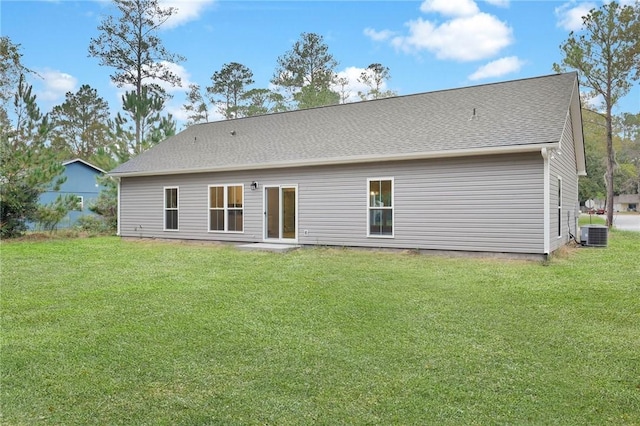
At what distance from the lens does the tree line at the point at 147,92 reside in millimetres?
13859

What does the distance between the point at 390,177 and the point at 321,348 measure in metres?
7.12

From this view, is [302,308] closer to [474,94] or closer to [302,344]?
[302,344]

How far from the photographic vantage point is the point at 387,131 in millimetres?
11453

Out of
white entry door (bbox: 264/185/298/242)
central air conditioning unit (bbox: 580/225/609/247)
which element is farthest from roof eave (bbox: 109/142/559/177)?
central air conditioning unit (bbox: 580/225/609/247)

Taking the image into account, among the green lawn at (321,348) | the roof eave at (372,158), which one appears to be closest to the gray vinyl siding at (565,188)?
the roof eave at (372,158)

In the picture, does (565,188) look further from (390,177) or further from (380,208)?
(380,208)

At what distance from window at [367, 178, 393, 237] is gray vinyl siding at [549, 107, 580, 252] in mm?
3471

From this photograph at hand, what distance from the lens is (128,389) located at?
3025 mm

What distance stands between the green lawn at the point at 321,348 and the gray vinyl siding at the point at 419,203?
2.01 meters

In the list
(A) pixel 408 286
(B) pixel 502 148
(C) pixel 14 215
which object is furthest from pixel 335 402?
(C) pixel 14 215

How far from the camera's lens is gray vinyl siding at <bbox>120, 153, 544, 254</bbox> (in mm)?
8969

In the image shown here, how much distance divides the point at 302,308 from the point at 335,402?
2.36 metres

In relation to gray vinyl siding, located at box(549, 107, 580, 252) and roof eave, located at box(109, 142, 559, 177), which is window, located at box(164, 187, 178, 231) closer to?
roof eave, located at box(109, 142, 559, 177)

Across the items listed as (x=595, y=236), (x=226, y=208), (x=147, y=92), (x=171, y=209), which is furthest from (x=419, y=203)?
(x=147, y=92)
